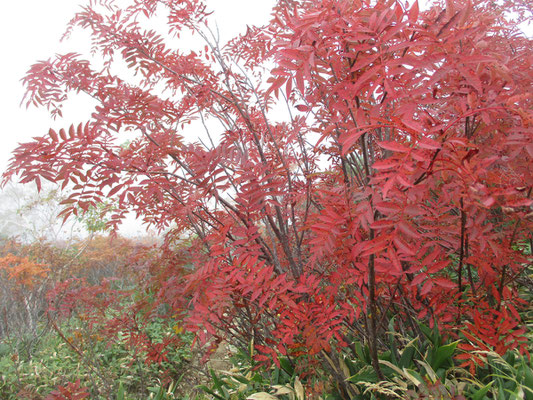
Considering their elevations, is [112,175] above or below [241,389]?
→ above

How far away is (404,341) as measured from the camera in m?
2.30

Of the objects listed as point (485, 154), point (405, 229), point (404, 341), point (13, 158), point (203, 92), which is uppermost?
point (203, 92)

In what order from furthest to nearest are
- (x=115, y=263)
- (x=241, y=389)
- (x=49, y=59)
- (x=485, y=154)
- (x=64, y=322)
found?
(x=115, y=263), (x=64, y=322), (x=241, y=389), (x=49, y=59), (x=485, y=154)

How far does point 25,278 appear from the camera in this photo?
541 centimetres

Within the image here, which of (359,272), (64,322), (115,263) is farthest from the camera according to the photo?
(115,263)

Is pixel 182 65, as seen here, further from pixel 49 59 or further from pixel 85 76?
pixel 49 59

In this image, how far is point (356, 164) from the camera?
1.98 m

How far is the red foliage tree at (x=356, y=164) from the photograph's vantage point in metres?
1.01

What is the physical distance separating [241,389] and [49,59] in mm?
2795

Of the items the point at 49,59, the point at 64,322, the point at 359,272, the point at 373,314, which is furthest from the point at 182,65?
the point at 64,322

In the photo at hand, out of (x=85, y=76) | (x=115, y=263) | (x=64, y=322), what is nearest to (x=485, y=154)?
(x=85, y=76)

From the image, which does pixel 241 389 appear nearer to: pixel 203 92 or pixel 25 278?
pixel 203 92

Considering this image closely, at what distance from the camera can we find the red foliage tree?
1009mm

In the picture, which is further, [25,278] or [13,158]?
[25,278]
